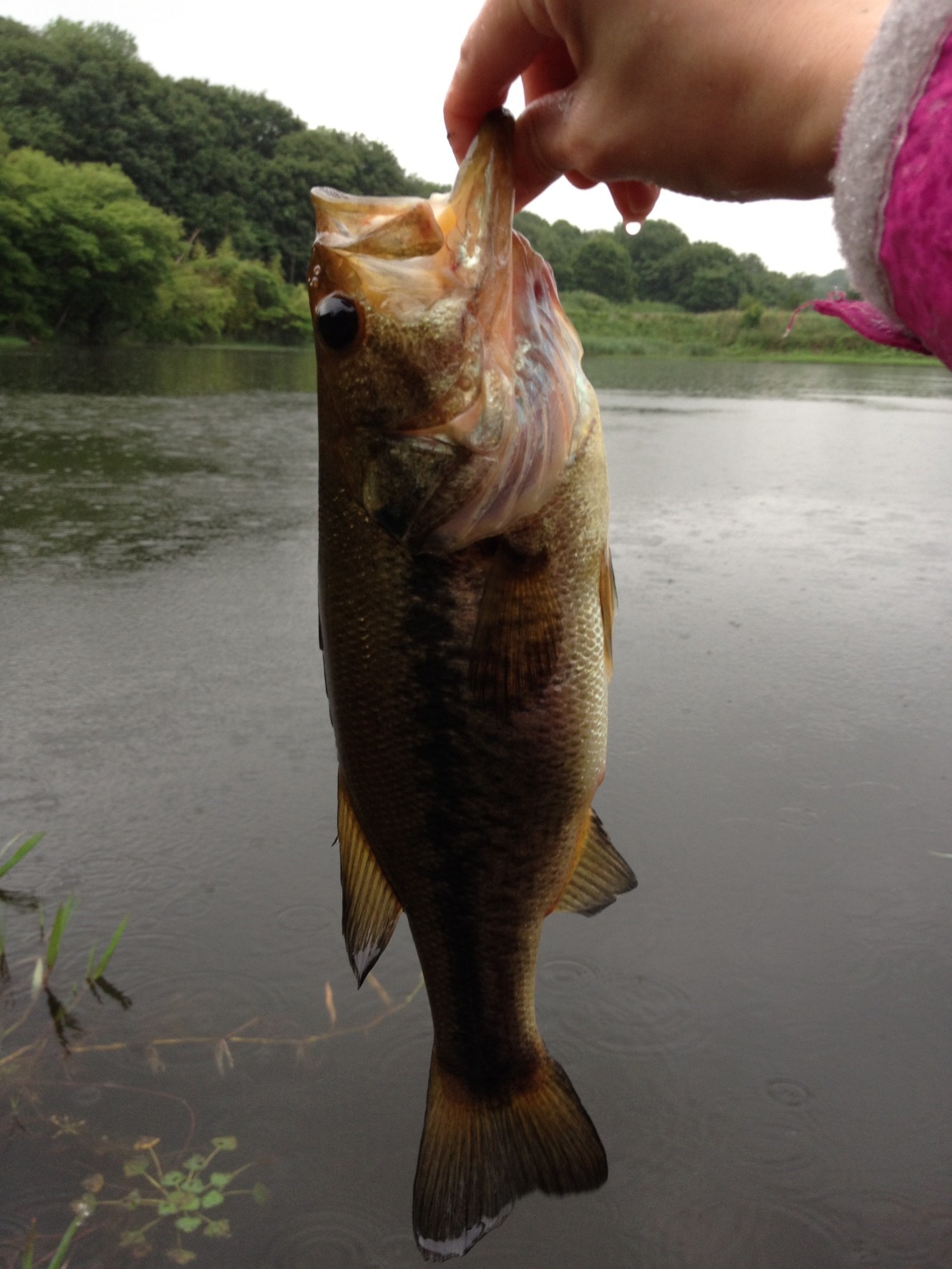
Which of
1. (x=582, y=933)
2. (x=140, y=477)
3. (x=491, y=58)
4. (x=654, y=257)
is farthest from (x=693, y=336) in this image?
(x=491, y=58)

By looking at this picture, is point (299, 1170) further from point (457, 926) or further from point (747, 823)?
point (747, 823)

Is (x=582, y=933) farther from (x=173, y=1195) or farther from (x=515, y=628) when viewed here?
(x=515, y=628)

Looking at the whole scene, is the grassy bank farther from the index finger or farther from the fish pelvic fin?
the fish pelvic fin

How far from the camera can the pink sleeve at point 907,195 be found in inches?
32.7

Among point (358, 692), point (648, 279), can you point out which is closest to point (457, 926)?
point (358, 692)

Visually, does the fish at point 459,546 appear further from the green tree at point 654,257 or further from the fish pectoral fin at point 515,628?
the green tree at point 654,257

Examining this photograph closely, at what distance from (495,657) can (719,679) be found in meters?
3.50

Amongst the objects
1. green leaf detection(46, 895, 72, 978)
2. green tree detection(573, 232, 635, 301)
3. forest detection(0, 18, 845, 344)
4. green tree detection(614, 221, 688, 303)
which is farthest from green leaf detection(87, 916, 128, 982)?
green tree detection(614, 221, 688, 303)

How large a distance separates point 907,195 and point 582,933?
250 centimetres

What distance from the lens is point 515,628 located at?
1.39 meters

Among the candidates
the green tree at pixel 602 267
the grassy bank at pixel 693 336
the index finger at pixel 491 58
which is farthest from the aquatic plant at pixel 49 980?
the green tree at pixel 602 267

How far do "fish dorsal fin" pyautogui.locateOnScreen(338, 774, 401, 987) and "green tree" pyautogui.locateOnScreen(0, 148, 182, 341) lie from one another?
31478 mm

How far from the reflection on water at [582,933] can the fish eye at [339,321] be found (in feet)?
5.88

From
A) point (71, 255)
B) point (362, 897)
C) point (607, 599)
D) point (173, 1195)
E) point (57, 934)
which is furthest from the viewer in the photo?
point (71, 255)
